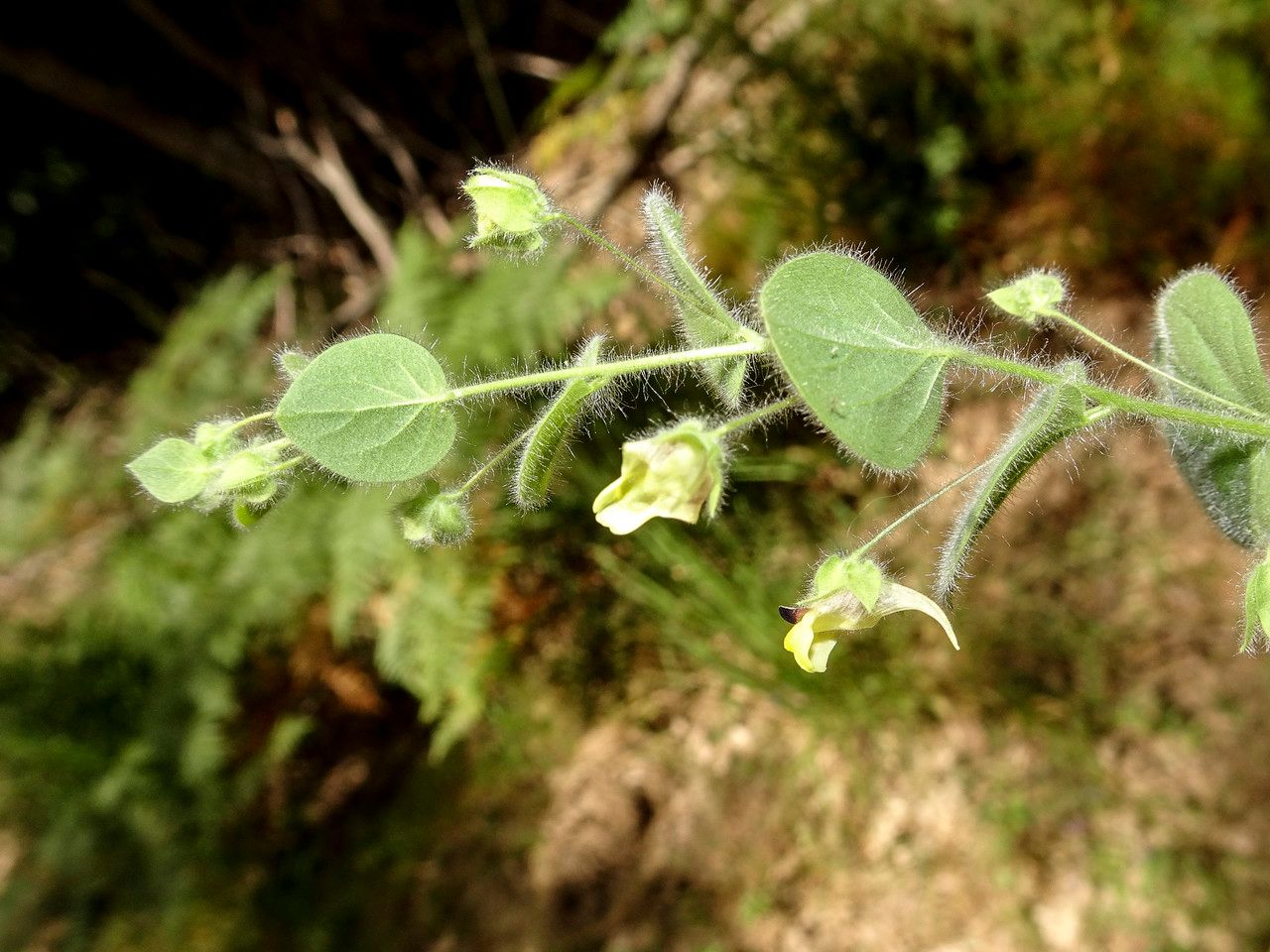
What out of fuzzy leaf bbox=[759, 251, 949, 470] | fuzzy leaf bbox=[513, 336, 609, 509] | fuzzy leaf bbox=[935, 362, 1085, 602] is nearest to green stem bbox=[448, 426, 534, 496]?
fuzzy leaf bbox=[513, 336, 609, 509]

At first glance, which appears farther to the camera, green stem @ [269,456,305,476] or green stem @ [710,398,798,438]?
green stem @ [269,456,305,476]

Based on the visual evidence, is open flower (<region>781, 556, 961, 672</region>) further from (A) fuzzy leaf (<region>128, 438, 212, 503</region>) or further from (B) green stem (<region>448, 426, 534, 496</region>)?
(A) fuzzy leaf (<region>128, 438, 212, 503</region>)

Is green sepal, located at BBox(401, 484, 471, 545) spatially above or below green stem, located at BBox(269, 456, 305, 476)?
below

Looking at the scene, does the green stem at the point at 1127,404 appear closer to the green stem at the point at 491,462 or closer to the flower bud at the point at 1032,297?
the flower bud at the point at 1032,297

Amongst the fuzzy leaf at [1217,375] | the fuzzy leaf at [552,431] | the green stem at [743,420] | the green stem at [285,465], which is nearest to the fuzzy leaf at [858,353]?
the green stem at [743,420]

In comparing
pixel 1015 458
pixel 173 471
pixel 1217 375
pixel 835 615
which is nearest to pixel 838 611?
pixel 835 615

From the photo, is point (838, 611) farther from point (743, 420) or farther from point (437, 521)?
point (437, 521)
